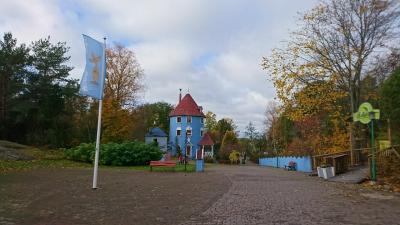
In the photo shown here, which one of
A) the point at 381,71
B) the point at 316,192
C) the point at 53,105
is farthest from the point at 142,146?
the point at 316,192

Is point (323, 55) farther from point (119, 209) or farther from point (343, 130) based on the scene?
point (119, 209)

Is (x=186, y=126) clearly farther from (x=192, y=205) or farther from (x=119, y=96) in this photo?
(x=192, y=205)

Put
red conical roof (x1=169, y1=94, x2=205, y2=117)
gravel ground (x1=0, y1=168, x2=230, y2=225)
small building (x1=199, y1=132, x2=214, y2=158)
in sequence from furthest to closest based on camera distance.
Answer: red conical roof (x1=169, y1=94, x2=205, y2=117), small building (x1=199, y1=132, x2=214, y2=158), gravel ground (x1=0, y1=168, x2=230, y2=225)

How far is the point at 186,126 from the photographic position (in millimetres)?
73000

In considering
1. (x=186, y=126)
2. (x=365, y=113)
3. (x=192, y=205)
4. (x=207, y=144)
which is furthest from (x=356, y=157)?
(x=186, y=126)

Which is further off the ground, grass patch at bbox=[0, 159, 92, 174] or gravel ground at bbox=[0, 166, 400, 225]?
grass patch at bbox=[0, 159, 92, 174]

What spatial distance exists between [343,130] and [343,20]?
388 inches

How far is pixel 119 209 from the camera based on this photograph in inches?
404

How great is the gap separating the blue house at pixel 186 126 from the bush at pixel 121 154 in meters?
39.0

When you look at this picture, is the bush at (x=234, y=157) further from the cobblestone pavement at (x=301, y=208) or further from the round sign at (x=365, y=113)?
the cobblestone pavement at (x=301, y=208)

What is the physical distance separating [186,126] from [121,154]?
137ft

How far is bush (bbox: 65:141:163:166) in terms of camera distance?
1231 inches

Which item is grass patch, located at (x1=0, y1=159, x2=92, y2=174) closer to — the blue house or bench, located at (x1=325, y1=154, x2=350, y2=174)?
bench, located at (x1=325, y1=154, x2=350, y2=174)

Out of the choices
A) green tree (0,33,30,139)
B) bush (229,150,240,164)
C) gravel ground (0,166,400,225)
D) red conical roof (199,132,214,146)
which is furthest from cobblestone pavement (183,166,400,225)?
red conical roof (199,132,214,146)
